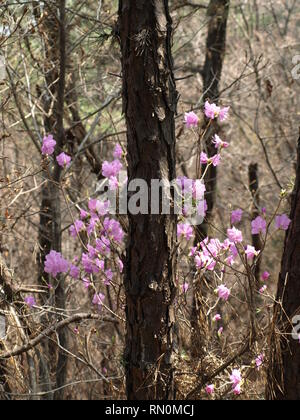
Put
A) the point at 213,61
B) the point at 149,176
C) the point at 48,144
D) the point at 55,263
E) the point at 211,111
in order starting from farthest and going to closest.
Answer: the point at 213,61
the point at 55,263
the point at 48,144
the point at 211,111
the point at 149,176

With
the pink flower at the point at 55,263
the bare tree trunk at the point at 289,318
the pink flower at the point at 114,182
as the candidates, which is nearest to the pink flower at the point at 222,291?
the bare tree trunk at the point at 289,318

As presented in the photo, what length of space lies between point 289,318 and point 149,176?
961mm

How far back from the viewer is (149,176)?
9.16ft

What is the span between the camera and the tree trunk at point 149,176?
8.96 feet

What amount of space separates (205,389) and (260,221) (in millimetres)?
853

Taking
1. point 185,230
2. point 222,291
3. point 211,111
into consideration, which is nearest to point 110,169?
point 185,230

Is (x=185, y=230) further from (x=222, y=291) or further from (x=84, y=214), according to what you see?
(x=84, y=214)

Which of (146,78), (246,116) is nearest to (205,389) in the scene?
(146,78)

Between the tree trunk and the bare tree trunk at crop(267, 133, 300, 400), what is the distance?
1.75ft

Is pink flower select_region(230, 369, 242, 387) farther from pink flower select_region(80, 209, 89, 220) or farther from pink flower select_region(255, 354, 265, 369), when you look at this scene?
pink flower select_region(80, 209, 89, 220)

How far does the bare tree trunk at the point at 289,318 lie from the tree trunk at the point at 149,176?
1.75ft
